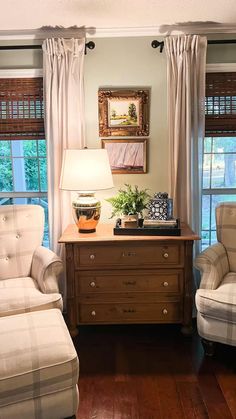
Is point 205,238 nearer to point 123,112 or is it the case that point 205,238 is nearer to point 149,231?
point 149,231

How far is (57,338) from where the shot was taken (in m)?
1.86

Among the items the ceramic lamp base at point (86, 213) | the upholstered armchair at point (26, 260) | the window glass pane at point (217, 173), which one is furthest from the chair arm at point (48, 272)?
the window glass pane at point (217, 173)

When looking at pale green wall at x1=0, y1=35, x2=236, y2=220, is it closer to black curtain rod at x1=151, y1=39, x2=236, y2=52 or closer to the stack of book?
black curtain rod at x1=151, y1=39, x2=236, y2=52

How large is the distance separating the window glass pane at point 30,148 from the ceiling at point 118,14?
36.3 inches

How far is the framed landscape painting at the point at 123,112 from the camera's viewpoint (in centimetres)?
302

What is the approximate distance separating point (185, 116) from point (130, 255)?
1.19 m

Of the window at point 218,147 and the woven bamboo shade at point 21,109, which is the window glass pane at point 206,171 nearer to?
the window at point 218,147

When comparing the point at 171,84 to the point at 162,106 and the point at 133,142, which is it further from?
the point at 133,142

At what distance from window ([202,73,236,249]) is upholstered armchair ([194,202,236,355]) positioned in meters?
0.50

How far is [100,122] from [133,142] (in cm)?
32

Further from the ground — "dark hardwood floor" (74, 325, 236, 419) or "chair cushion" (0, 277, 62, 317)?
"chair cushion" (0, 277, 62, 317)

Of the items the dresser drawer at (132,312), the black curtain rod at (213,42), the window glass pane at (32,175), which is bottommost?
the dresser drawer at (132,312)

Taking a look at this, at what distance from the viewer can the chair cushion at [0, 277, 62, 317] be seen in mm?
2273

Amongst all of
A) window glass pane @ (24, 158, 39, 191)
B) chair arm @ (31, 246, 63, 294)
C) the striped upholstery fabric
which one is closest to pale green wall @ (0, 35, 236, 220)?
window glass pane @ (24, 158, 39, 191)
